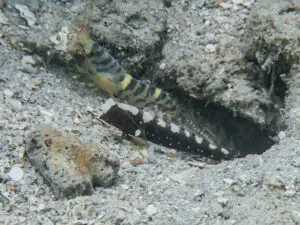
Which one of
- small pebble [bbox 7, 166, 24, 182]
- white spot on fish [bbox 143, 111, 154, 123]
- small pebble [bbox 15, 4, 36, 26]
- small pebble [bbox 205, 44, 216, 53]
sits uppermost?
small pebble [bbox 205, 44, 216, 53]

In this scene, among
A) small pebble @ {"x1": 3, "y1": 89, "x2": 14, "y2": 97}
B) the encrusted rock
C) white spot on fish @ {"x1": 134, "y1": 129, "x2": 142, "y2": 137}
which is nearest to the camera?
the encrusted rock

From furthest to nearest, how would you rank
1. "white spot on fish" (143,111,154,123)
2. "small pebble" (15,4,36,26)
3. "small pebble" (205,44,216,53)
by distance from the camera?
"small pebble" (205,44,216,53) < "small pebble" (15,4,36,26) < "white spot on fish" (143,111,154,123)

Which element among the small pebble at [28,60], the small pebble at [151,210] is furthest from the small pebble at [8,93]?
the small pebble at [151,210]

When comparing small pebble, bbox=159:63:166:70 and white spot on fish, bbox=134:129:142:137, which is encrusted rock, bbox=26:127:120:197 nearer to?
white spot on fish, bbox=134:129:142:137

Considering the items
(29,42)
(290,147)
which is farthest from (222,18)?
(29,42)

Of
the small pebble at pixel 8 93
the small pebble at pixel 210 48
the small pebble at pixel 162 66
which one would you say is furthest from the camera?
the small pebble at pixel 162 66

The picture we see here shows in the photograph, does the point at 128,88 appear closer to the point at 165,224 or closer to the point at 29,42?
the point at 29,42

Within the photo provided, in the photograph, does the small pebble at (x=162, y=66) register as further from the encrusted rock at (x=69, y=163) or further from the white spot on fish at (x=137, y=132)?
the encrusted rock at (x=69, y=163)

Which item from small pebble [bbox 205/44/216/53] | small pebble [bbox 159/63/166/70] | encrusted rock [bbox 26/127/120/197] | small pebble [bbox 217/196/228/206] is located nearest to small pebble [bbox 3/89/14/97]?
encrusted rock [bbox 26/127/120/197]

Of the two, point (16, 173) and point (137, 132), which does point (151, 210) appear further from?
point (137, 132)
